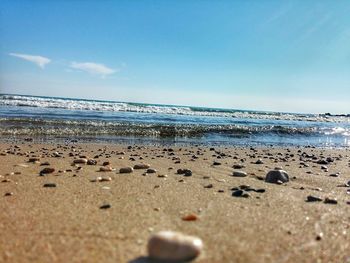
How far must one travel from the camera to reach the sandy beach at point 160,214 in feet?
8.12

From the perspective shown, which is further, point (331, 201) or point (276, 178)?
point (276, 178)

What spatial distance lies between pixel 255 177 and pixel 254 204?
208cm

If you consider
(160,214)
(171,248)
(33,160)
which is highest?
(171,248)

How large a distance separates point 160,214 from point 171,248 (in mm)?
1137

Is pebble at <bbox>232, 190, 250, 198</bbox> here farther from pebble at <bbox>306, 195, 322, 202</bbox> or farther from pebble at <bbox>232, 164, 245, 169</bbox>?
pebble at <bbox>232, 164, 245, 169</bbox>

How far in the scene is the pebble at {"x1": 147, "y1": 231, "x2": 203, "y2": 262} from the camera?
2.19m

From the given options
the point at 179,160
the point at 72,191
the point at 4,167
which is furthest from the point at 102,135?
the point at 72,191

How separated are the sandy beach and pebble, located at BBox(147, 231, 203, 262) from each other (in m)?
0.09

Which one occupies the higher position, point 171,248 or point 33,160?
point 171,248

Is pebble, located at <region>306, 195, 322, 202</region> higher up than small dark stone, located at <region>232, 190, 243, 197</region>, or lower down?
higher up

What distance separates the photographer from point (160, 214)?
10.9ft

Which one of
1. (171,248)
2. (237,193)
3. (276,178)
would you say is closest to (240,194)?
(237,193)

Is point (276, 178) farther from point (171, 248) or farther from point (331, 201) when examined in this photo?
point (171, 248)

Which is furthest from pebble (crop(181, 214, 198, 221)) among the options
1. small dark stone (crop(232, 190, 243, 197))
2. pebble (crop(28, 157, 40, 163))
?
pebble (crop(28, 157, 40, 163))
